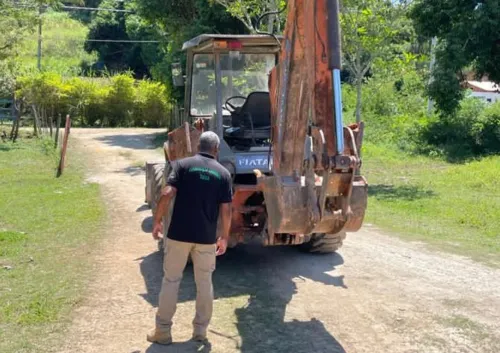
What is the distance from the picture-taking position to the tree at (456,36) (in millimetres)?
14797

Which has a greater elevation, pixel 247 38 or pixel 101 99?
pixel 247 38

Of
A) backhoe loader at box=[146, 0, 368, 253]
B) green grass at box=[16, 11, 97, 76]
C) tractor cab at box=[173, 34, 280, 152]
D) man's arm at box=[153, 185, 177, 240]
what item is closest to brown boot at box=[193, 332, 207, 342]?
man's arm at box=[153, 185, 177, 240]

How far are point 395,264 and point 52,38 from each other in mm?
63025

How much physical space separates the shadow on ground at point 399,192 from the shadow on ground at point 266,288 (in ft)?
18.5

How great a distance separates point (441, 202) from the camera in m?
13.1

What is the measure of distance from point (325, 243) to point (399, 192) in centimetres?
665

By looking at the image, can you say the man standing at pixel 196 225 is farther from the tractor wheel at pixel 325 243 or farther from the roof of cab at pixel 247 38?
the tractor wheel at pixel 325 243

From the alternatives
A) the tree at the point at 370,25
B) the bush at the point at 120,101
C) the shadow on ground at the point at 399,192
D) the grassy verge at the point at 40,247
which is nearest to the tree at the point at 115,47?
the bush at the point at 120,101

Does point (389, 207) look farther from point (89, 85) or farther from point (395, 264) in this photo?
point (89, 85)

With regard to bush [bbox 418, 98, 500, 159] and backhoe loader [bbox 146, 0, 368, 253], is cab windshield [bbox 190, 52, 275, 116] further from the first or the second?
bush [bbox 418, 98, 500, 159]

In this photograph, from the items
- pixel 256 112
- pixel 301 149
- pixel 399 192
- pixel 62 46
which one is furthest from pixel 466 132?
pixel 62 46

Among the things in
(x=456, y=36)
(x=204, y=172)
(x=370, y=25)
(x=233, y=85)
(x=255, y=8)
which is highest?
(x=255, y=8)

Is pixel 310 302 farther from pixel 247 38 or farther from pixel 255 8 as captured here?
pixel 255 8

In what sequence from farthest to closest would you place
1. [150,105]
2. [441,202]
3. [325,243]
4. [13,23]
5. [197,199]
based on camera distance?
[150,105]
[13,23]
[441,202]
[325,243]
[197,199]
